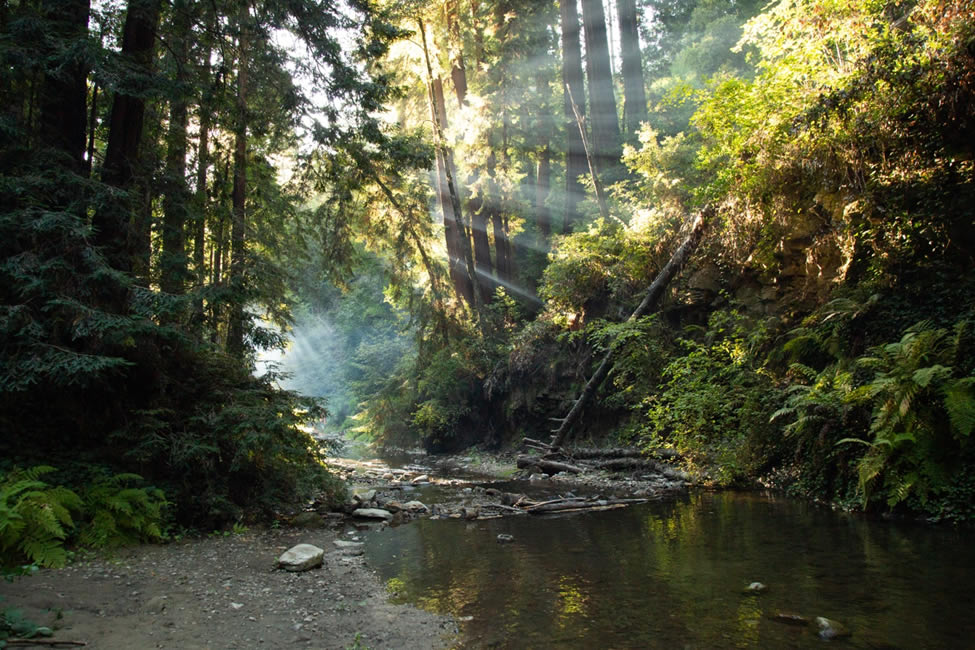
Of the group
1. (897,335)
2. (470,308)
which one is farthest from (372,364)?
(897,335)

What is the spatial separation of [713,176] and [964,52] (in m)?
6.33

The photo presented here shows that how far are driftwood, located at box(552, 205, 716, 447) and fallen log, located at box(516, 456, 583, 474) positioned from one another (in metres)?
1.01

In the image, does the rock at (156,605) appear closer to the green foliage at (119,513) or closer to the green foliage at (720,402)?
the green foliage at (119,513)

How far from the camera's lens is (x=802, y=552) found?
5.72 meters

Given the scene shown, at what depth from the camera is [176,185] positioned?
29.5 feet

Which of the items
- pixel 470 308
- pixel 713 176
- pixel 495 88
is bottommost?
pixel 470 308

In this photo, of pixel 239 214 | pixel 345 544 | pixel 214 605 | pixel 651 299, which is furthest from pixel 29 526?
pixel 651 299

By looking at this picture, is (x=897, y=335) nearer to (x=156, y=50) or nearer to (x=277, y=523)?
(x=277, y=523)

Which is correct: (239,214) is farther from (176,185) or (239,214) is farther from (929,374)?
(929,374)

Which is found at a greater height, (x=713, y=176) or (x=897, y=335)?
(x=713, y=176)

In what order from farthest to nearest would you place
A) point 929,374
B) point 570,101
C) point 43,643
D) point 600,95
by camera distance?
point 570,101 < point 600,95 < point 929,374 < point 43,643

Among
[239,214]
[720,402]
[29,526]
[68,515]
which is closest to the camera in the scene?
[29,526]

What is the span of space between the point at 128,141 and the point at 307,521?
238 inches

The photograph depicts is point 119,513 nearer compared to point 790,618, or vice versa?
point 790,618
